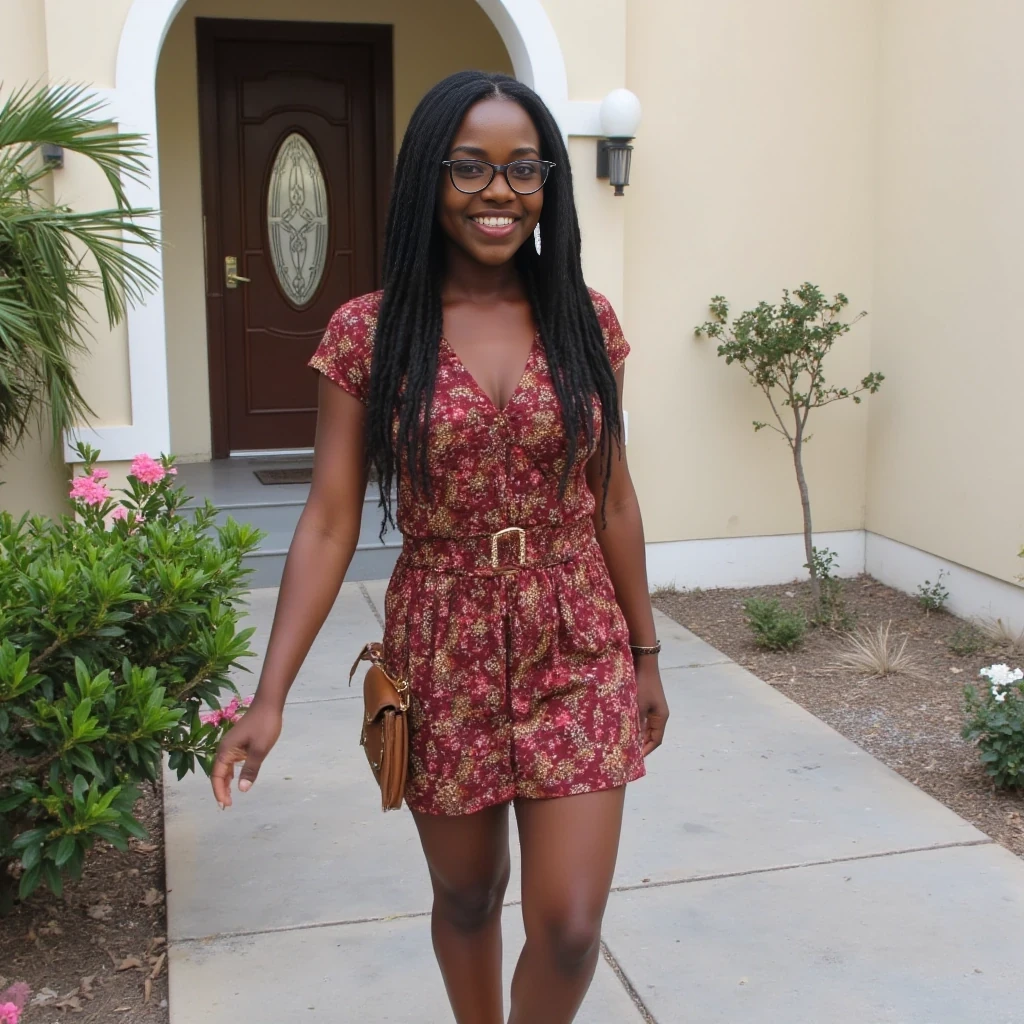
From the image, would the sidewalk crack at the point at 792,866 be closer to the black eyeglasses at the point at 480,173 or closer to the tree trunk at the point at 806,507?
the black eyeglasses at the point at 480,173

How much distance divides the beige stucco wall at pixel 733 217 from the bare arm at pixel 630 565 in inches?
163

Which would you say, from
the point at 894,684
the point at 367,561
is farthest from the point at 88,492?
the point at 894,684

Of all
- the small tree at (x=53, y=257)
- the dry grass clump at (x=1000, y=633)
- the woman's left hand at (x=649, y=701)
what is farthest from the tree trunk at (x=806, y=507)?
the woman's left hand at (x=649, y=701)

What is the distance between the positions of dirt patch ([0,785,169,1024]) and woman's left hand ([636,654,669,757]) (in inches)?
52.5

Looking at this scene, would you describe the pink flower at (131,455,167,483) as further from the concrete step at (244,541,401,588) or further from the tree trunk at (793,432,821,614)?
the tree trunk at (793,432,821,614)

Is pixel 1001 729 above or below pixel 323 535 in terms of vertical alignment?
below

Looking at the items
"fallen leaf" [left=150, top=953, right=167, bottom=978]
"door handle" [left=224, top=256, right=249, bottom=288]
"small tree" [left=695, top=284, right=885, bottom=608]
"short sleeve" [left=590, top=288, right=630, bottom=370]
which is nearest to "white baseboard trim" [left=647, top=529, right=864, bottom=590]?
"small tree" [left=695, top=284, right=885, bottom=608]

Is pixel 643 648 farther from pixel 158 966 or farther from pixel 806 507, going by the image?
pixel 806 507

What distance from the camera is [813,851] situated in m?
3.68

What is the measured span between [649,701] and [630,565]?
0.28 meters

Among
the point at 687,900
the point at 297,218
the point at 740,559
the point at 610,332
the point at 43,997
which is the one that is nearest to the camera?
the point at 610,332

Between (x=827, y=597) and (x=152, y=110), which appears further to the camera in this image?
(x=827, y=597)

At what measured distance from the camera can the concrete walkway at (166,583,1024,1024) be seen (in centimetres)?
293

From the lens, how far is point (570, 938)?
210 centimetres
